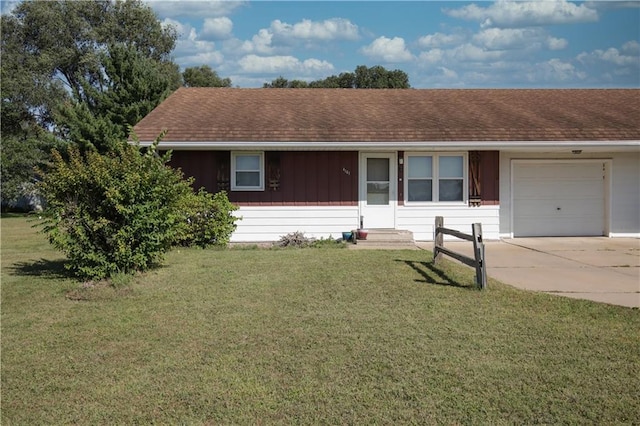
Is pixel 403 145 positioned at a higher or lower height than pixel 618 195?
higher

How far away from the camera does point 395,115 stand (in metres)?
17.1

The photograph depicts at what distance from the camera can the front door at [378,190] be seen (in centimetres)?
1590

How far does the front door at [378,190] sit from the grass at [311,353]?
620cm

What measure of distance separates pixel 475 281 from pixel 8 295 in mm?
7081

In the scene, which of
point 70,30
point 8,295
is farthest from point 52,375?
point 70,30

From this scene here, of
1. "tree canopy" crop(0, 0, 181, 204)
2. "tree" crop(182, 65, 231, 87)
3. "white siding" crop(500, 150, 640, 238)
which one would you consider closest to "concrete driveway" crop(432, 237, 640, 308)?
"white siding" crop(500, 150, 640, 238)

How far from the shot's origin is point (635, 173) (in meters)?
16.7

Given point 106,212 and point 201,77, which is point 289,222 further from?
point 201,77

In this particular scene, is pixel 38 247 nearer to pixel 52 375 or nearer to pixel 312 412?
pixel 52 375

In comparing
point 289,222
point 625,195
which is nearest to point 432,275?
point 289,222

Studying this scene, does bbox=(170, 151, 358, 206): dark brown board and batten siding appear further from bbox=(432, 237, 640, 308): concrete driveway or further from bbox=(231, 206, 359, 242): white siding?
bbox=(432, 237, 640, 308): concrete driveway

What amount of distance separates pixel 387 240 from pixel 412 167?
2.33m

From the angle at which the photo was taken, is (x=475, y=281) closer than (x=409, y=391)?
No

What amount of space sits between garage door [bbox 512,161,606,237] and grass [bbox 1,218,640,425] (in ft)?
26.7
